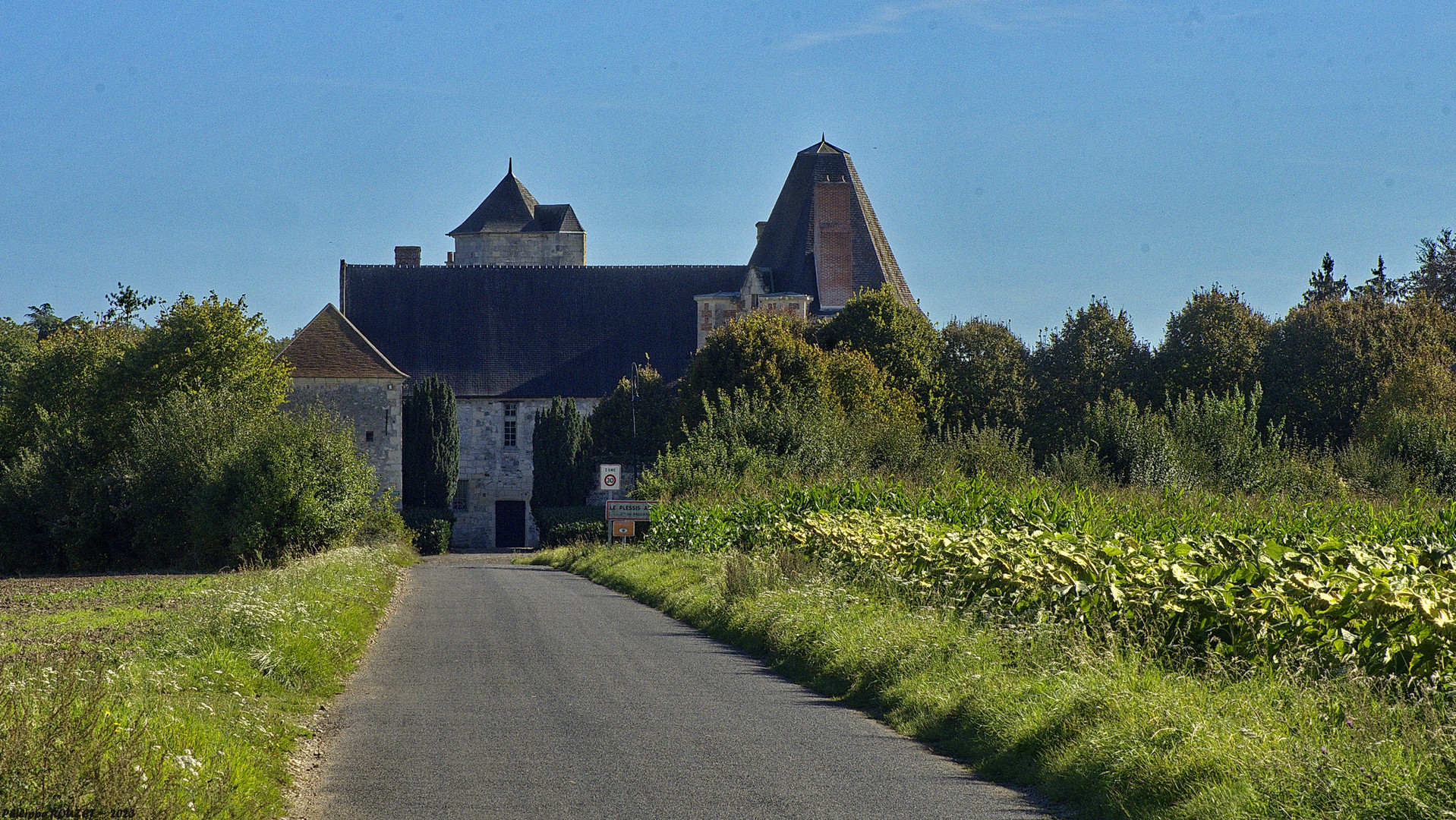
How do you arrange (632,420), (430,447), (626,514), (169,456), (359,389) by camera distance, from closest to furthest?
(626,514) < (169,456) < (359,389) < (632,420) < (430,447)

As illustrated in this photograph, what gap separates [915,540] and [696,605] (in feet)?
9.74

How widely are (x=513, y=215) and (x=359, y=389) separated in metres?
20.8

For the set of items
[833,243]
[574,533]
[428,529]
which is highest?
[833,243]

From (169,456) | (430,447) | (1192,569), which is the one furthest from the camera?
(430,447)

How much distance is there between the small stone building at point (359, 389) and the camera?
161ft

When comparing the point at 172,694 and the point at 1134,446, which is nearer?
the point at 172,694

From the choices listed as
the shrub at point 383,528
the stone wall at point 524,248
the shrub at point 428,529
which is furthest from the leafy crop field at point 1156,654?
the stone wall at point 524,248

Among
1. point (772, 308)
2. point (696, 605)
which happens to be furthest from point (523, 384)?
point (696, 605)

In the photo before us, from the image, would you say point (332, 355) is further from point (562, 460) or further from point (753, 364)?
point (753, 364)

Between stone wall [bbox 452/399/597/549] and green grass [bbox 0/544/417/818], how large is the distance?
4216cm

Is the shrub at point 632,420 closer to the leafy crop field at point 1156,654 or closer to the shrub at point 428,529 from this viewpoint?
the shrub at point 428,529

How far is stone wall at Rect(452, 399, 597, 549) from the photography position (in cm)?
5706

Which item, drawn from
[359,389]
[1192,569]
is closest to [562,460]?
[359,389]

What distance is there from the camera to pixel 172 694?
7098 millimetres
